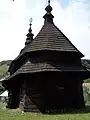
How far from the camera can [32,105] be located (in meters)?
25.4

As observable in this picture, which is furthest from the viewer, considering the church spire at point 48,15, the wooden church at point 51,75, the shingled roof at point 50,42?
the church spire at point 48,15

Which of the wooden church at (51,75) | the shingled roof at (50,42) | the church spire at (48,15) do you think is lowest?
the wooden church at (51,75)

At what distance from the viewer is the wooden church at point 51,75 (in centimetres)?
2514

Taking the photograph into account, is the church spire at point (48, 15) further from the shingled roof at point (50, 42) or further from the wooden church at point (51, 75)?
the wooden church at point (51, 75)

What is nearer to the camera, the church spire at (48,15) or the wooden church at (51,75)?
the wooden church at (51,75)

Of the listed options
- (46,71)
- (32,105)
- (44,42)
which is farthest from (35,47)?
(32,105)

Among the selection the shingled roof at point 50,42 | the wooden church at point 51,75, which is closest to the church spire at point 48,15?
the shingled roof at point 50,42

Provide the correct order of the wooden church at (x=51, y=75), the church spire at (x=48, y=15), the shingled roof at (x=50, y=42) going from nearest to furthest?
the wooden church at (x=51, y=75) → the shingled roof at (x=50, y=42) → the church spire at (x=48, y=15)

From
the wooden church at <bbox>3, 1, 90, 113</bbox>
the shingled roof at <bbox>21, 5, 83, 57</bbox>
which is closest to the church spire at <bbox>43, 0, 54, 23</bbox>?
the shingled roof at <bbox>21, 5, 83, 57</bbox>

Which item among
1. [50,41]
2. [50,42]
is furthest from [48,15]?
[50,42]

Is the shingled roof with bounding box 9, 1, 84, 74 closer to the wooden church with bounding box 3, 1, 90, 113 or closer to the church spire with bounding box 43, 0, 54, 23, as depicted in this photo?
the wooden church with bounding box 3, 1, 90, 113

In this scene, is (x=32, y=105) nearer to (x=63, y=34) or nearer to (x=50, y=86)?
(x=50, y=86)

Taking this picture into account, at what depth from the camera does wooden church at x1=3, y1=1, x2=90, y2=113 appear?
25.1 meters

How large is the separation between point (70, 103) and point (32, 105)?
10.3ft
